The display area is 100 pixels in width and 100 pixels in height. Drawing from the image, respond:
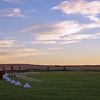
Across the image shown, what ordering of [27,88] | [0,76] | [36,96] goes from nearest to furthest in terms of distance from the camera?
[36,96] → [27,88] → [0,76]

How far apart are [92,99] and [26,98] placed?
4300 mm

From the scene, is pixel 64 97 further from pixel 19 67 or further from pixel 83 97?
pixel 19 67

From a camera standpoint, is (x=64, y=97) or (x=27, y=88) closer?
(x=64, y=97)

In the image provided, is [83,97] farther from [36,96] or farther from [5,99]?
[5,99]

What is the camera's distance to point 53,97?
2970 cm

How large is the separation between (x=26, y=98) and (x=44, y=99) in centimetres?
135

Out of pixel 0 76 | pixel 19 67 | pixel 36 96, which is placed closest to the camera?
pixel 36 96

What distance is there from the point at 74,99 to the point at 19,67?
8068cm

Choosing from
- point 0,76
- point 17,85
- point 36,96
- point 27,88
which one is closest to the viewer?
point 36,96

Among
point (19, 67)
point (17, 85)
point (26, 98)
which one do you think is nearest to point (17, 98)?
point (26, 98)

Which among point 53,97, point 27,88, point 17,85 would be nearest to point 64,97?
point 53,97

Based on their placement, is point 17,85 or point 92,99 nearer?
point 92,99

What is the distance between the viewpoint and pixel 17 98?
29.2 metres

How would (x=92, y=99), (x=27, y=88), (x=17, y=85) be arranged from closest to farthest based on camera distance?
(x=92, y=99)
(x=27, y=88)
(x=17, y=85)
